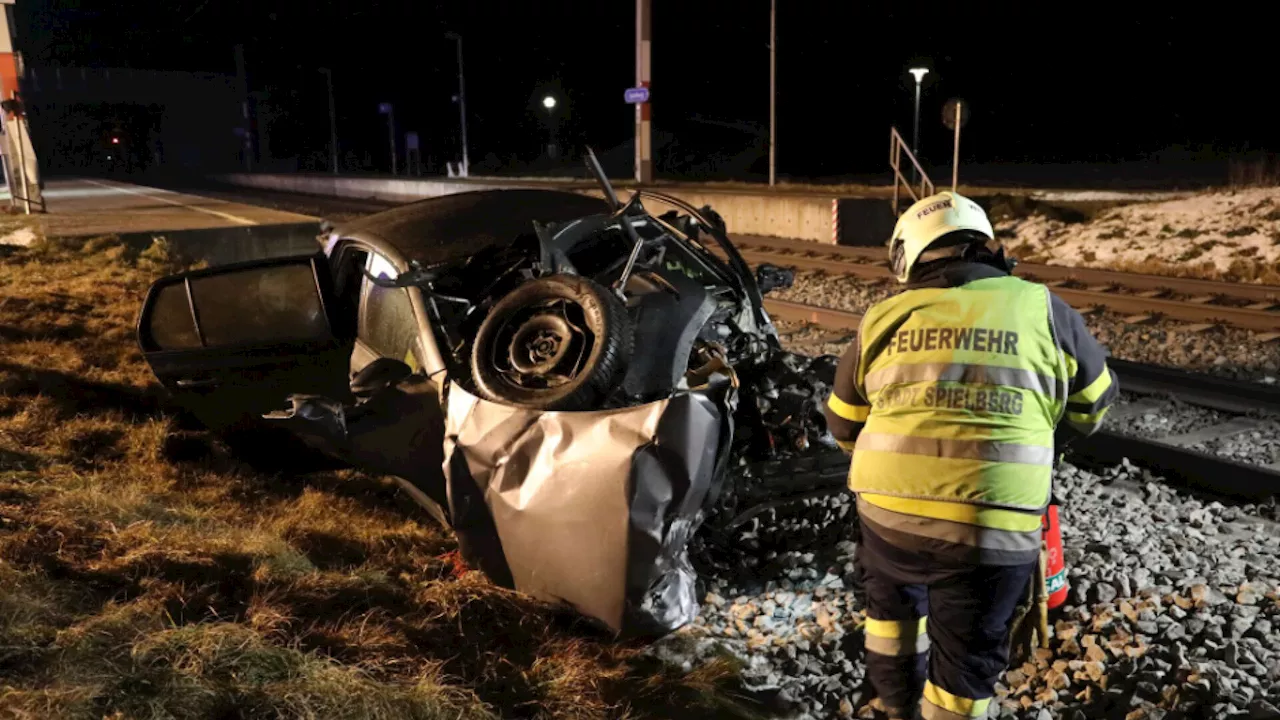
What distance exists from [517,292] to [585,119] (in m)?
62.2

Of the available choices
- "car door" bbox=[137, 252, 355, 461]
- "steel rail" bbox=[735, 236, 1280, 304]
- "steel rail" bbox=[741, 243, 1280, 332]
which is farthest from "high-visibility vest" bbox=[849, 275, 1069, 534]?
"steel rail" bbox=[735, 236, 1280, 304]

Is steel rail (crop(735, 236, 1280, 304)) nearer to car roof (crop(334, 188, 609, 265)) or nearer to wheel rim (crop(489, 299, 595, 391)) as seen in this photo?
car roof (crop(334, 188, 609, 265))

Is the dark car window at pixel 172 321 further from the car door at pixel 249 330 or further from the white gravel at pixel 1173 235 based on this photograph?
the white gravel at pixel 1173 235

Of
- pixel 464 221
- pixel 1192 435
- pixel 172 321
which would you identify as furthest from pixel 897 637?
pixel 1192 435

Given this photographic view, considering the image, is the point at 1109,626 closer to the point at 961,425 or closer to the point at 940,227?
the point at 961,425

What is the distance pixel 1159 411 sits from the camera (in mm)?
6438

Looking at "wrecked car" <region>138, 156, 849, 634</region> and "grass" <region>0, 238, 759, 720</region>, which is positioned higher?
"wrecked car" <region>138, 156, 849, 634</region>

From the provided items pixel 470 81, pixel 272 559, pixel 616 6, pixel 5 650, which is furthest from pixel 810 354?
pixel 470 81

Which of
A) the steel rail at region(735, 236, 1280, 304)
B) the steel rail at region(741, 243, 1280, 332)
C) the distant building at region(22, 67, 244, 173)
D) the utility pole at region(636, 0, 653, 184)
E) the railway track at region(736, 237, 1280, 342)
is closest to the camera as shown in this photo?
the steel rail at region(741, 243, 1280, 332)

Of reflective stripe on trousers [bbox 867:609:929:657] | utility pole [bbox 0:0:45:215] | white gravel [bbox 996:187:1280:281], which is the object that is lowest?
reflective stripe on trousers [bbox 867:609:929:657]

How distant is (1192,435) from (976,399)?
4.39m

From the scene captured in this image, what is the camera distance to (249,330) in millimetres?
4633

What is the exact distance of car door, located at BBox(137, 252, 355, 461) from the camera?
180 inches

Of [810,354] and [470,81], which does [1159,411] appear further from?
[470,81]
